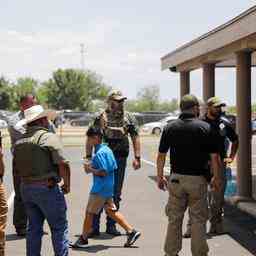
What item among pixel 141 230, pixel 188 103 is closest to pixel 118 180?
pixel 141 230

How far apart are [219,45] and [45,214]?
527 centimetres

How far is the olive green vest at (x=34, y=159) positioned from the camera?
602cm

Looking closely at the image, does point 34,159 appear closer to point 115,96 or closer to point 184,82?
point 115,96

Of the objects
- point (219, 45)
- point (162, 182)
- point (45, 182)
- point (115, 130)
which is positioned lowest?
point (162, 182)

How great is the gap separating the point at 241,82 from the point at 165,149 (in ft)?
15.2

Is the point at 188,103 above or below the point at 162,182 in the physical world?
above

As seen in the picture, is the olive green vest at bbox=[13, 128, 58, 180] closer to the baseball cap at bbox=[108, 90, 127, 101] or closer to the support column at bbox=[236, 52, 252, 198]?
the baseball cap at bbox=[108, 90, 127, 101]

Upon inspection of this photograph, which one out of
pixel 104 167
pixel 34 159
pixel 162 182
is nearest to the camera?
pixel 34 159

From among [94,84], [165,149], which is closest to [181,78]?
[165,149]

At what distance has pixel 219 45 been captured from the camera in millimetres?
10422

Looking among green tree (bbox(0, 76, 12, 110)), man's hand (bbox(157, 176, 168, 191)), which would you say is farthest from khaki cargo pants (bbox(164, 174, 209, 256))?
green tree (bbox(0, 76, 12, 110))

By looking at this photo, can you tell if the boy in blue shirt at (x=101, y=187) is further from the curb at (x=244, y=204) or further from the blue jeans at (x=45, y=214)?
the curb at (x=244, y=204)

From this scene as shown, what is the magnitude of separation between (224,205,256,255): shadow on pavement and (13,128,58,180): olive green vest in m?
2.85

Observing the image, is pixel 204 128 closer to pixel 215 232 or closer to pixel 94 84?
pixel 215 232
